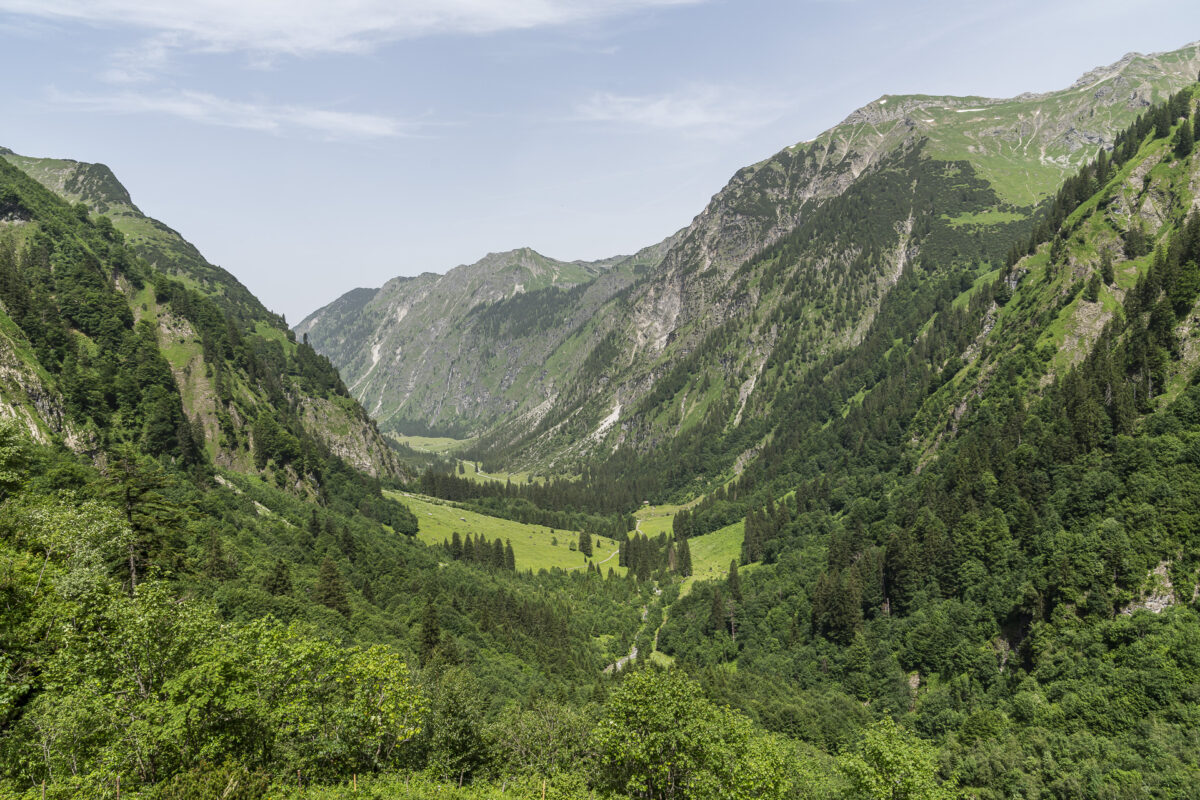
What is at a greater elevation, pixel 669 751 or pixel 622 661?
pixel 669 751

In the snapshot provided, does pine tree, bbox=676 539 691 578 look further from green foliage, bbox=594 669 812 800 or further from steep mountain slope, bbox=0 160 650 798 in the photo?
green foliage, bbox=594 669 812 800

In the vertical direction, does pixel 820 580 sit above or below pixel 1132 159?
below

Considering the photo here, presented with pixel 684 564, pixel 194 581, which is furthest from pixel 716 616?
pixel 194 581

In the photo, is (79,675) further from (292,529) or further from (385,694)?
(292,529)

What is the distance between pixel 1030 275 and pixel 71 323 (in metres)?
263

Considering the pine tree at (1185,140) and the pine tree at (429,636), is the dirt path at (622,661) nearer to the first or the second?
the pine tree at (429,636)

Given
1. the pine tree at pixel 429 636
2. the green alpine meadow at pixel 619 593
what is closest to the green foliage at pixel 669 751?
the green alpine meadow at pixel 619 593

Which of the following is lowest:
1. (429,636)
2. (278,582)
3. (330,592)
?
(429,636)

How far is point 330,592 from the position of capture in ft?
262

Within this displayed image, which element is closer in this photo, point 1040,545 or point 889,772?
point 889,772

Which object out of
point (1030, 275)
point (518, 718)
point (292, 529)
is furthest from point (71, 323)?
point (1030, 275)

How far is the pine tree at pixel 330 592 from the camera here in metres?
79.3

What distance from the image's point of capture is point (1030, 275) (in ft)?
594

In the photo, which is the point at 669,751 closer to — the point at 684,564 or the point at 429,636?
the point at 429,636
